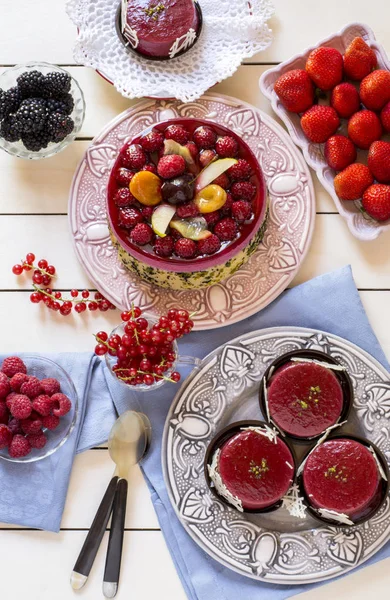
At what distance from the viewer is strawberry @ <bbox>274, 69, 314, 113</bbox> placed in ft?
6.62

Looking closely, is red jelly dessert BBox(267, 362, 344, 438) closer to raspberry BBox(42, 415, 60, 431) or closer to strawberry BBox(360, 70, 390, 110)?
raspberry BBox(42, 415, 60, 431)

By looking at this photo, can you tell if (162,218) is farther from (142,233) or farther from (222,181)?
(222,181)

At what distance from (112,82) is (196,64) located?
0.24m

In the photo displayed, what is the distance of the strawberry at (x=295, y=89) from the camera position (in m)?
2.02

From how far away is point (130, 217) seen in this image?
1.88m

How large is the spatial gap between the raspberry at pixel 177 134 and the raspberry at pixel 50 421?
777 millimetres

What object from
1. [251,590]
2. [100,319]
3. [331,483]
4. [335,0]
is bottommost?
[251,590]

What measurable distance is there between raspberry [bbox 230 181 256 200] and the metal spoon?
638 mm

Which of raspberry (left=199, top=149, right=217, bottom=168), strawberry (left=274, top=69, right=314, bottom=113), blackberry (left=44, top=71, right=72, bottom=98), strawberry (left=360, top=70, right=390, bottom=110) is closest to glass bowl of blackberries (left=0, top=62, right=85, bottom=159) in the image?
blackberry (left=44, top=71, right=72, bottom=98)

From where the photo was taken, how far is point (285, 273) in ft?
6.64

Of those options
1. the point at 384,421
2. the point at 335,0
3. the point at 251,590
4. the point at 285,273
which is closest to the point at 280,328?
the point at 285,273

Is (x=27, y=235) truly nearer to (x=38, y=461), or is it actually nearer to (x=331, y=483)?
(x=38, y=461)

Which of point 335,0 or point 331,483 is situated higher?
point 335,0

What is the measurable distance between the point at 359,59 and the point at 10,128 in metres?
0.94
